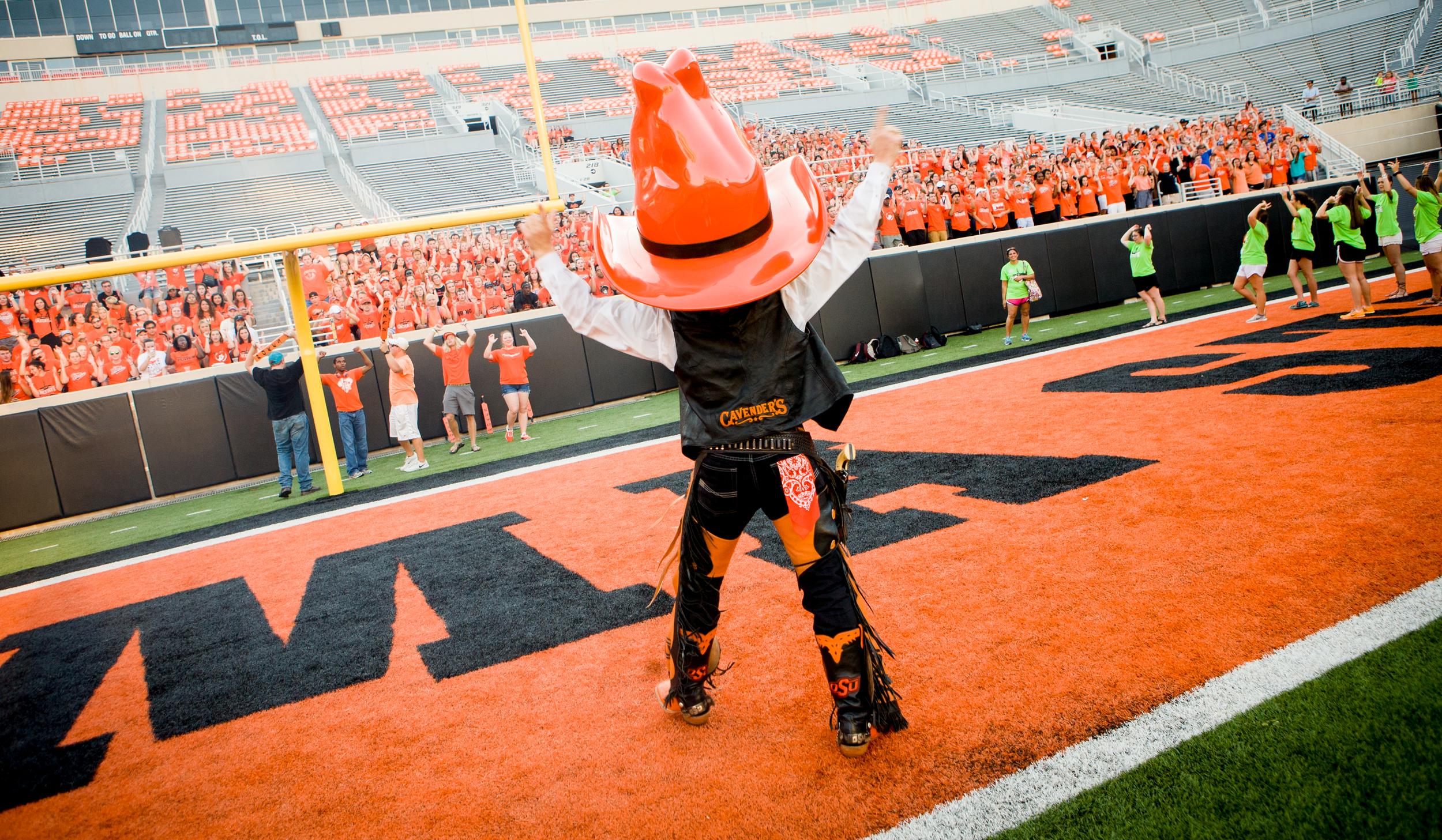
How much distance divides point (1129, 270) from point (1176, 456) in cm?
1363

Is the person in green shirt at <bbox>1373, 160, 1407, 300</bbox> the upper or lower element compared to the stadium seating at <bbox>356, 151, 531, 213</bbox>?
lower

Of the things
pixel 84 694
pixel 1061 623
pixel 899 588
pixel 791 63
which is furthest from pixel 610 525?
pixel 791 63

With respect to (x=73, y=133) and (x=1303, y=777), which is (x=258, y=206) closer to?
(x=73, y=133)

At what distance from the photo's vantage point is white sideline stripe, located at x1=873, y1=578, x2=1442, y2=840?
2523mm

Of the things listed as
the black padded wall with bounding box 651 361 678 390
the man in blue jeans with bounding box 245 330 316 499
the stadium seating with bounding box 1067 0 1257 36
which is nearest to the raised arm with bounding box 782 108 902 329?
the man in blue jeans with bounding box 245 330 316 499

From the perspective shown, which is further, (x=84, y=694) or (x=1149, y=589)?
(x=84, y=694)

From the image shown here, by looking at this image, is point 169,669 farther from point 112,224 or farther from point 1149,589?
point 112,224

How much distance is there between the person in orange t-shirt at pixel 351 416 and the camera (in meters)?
12.0

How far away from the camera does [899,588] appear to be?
4.43m

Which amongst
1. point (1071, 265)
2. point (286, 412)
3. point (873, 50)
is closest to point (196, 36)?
point (873, 50)

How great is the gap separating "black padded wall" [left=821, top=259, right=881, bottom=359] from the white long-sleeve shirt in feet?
42.7

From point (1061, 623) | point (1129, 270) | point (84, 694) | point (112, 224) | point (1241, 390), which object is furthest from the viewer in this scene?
point (112, 224)

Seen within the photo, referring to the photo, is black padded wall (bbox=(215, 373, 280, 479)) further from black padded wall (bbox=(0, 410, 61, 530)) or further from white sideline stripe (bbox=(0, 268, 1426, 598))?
white sideline stripe (bbox=(0, 268, 1426, 598))

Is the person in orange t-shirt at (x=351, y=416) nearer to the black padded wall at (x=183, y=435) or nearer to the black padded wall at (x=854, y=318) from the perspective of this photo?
the black padded wall at (x=183, y=435)
